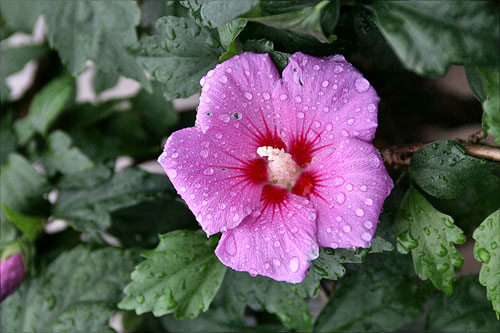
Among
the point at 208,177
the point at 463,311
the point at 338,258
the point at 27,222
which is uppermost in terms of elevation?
the point at 208,177

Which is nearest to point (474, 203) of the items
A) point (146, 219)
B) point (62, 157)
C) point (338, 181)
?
point (338, 181)

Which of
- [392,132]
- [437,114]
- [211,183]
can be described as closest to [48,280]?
[211,183]

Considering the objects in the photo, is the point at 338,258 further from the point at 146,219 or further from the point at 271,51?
the point at 146,219

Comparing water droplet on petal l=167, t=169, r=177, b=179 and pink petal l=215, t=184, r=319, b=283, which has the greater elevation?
water droplet on petal l=167, t=169, r=177, b=179

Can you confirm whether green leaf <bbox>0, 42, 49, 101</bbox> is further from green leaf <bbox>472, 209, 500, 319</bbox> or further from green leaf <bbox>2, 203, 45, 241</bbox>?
green leaf <bbox>472, 209, 500, 319</bbox>

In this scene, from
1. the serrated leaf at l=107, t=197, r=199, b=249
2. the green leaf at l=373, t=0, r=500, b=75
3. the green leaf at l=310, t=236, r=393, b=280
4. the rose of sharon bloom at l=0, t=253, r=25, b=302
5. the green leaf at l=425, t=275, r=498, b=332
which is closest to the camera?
the green leaf at l=373, t=0, r=500, b=75

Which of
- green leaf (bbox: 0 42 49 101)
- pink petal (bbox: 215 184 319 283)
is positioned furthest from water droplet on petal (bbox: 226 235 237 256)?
green leaf (bbox: 0 42 49 101)

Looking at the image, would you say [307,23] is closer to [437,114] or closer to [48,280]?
[48,280]
